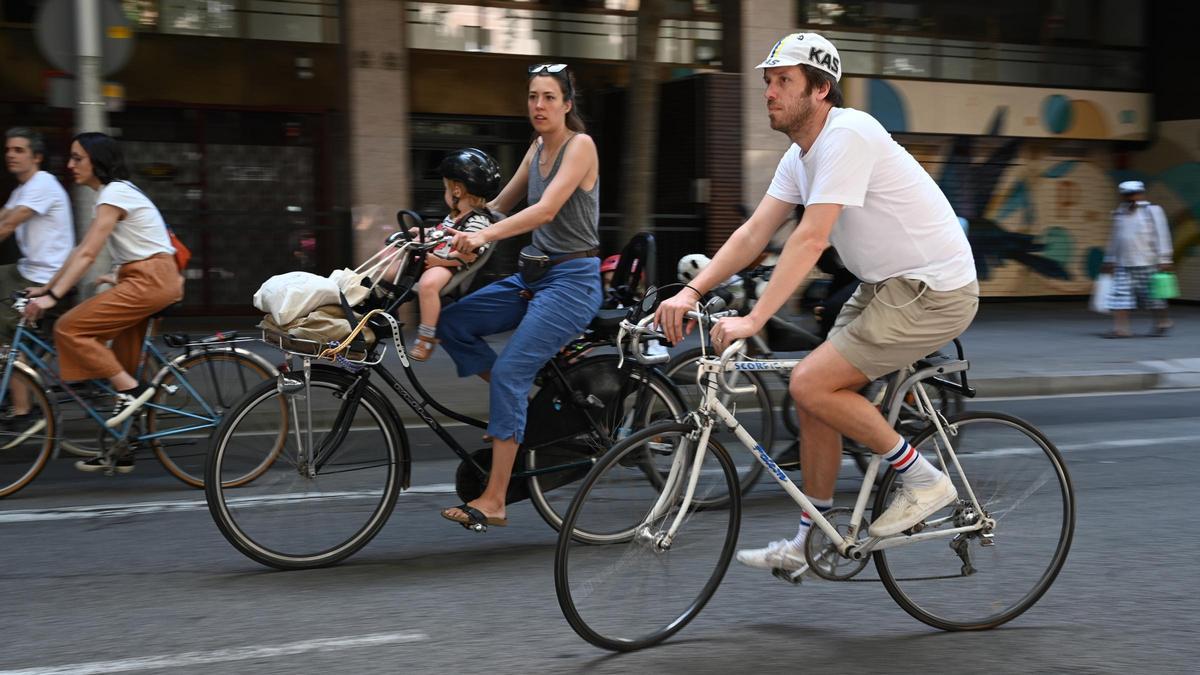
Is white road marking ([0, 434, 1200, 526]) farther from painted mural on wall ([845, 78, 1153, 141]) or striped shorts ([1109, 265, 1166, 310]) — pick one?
painted mural on wall ([845, 78, 1153, 141])

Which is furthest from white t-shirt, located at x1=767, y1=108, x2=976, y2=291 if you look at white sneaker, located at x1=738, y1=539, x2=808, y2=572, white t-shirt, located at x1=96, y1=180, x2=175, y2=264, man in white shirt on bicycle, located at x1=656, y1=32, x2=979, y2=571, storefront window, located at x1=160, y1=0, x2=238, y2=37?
storefront window, located at x1=160, y1=0, x2=238, y2=37

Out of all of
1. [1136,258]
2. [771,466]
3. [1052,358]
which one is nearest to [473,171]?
[771,466]

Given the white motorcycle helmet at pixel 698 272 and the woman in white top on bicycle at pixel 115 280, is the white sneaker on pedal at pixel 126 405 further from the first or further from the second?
the white motorcycle helmet at pixel 698 272

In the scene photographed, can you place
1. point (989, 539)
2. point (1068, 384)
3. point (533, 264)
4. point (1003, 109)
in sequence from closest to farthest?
point (989, 539) → point (533, 264) → point (1068, 384) → point (1003, 109)

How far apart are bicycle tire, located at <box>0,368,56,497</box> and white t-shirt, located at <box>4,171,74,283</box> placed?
35.9 inches

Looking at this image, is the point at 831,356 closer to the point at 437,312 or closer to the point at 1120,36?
the point at 437,312

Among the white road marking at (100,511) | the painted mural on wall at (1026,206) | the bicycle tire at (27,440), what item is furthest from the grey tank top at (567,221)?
the painted mural on wall at (1026,206)

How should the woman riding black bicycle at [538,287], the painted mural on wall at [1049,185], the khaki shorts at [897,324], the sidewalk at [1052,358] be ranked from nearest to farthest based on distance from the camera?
the khaki shorts at [897,324], the woman riding black bicycle at [538,287], the sidewalk at [1052,358], the painted mural on wall at [1049,185]

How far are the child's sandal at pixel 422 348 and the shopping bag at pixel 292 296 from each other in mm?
443

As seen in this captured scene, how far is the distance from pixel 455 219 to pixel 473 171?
207 mm

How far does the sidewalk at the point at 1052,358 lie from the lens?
9297 mm

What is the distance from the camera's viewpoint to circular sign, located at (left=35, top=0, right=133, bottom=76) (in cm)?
818

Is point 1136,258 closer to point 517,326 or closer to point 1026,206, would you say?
point 1026,206

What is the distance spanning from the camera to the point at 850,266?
3.99 metres
